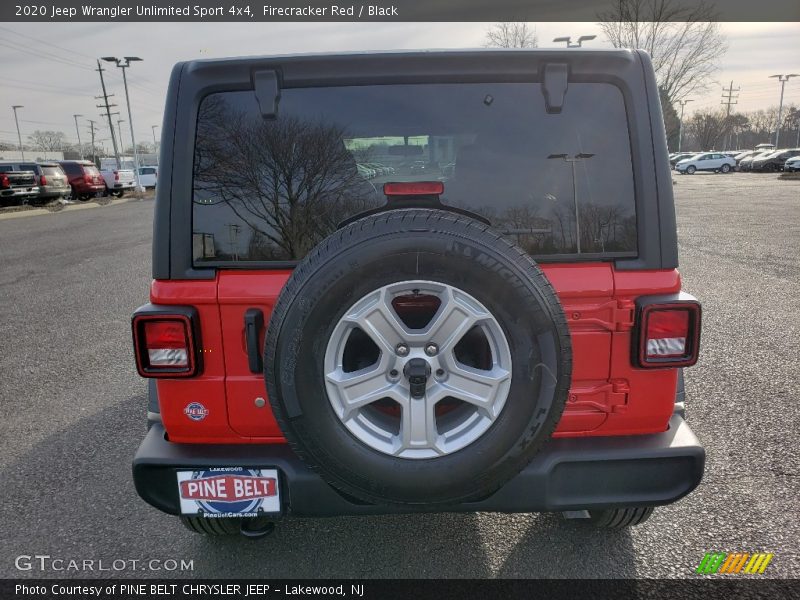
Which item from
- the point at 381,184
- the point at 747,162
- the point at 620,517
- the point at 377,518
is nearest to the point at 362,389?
the point at 381,184

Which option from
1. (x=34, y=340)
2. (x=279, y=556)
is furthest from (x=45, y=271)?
(x=279, y=556)

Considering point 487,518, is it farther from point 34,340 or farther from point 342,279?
point 34,340

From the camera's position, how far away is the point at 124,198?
32344 millimetres

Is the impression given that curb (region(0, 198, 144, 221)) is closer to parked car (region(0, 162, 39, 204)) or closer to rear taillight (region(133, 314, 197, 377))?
parked car (region(0, 162, 39, 204))

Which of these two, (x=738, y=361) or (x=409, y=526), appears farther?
(x=738, y=361)

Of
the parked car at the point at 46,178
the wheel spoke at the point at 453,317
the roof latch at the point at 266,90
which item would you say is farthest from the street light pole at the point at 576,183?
the parked car at the point at 46,178

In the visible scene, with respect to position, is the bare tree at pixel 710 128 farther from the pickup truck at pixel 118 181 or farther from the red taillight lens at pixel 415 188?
the red taillight lens at pixel 415 188

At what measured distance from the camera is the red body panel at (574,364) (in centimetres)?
206

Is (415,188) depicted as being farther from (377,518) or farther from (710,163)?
(710,163)

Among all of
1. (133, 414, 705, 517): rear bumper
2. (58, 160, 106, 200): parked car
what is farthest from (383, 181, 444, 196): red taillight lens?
(58, 160, 106, 200): parked car

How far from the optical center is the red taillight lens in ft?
6.60

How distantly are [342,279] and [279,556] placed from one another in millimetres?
1486

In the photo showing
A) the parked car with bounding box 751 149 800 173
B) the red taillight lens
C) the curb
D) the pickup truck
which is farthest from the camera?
the parked car with bounding box 751 149 800 173

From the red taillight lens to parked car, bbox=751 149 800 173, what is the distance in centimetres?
5183
